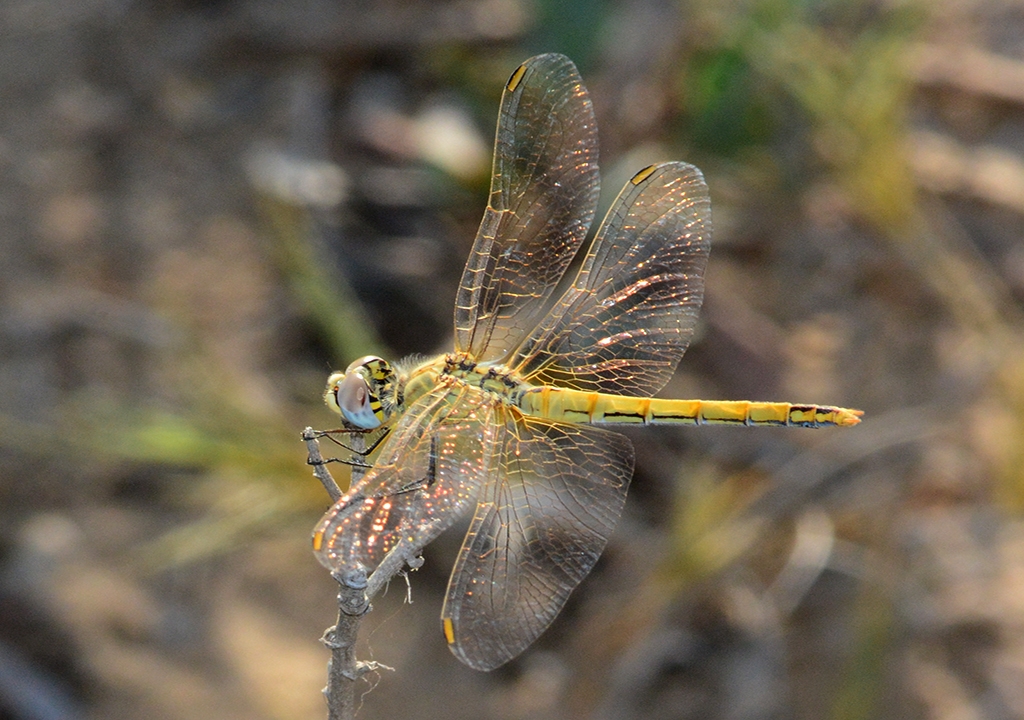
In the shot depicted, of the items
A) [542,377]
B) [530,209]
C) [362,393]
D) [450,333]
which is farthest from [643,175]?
[450,333]

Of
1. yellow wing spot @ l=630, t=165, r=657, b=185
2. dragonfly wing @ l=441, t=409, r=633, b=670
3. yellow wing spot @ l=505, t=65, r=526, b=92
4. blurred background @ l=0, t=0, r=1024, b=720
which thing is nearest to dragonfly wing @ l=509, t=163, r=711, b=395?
yellow wing spot @ l=630, t=165, r=657, b=185

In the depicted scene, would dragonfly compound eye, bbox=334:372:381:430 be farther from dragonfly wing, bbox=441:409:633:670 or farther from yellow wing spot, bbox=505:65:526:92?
yellow wing spot, bbox=505:65:526:92

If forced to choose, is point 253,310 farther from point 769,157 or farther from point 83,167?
point 769,157

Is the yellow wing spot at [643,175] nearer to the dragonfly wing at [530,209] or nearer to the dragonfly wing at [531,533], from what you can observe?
the dragonfly wing at [530,209]

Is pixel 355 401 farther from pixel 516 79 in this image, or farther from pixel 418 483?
pixel 516 79

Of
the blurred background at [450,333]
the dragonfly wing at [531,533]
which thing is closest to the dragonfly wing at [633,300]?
the dragonfly wing at [531,533]
